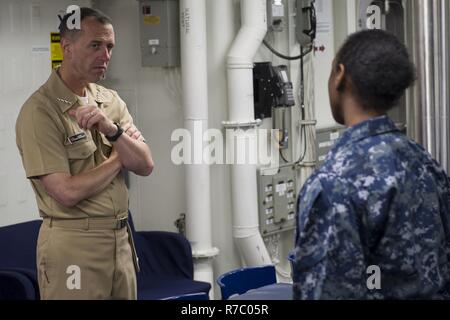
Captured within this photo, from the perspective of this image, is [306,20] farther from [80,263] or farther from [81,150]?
[80,263]

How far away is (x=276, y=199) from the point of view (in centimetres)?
523

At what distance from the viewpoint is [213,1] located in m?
4.93

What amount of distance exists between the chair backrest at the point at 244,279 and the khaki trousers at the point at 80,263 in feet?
2.13

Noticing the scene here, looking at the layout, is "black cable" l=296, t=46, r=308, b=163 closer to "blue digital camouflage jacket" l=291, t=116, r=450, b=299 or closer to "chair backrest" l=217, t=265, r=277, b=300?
"chair backrest" l=217, t=265, r=277, b=300

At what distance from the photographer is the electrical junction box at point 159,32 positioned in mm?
4867

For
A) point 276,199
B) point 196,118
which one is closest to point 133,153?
point 196,118

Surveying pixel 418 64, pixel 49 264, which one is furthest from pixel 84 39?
pixel 418 64

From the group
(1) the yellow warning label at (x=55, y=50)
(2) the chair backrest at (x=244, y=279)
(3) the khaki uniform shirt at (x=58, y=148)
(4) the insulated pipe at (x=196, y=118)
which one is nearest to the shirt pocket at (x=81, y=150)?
(3) the khaki uniform shirt at (x=58, y=148)

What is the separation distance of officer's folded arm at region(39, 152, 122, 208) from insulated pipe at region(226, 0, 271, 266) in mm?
2108

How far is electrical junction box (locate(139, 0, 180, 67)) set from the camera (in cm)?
487

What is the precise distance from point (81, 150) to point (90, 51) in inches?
15.2

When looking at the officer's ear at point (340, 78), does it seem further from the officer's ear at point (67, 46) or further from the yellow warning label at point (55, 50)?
the yellow warning label at point (55, 50)

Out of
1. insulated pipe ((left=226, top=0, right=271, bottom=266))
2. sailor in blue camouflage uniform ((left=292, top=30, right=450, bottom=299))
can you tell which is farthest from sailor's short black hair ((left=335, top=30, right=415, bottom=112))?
insulated pipe ((left=226, top=0, right=271, bottom=266))
